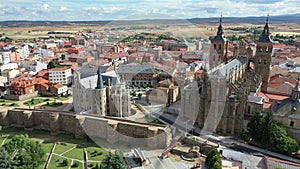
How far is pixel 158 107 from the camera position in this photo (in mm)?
41000

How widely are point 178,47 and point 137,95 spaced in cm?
5233

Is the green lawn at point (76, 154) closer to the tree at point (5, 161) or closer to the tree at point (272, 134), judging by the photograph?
the tree at point (5, 161)

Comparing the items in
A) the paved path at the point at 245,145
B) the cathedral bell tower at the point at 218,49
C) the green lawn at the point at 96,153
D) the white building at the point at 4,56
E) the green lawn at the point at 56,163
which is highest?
the cathedral bell tower at the point at 218,49

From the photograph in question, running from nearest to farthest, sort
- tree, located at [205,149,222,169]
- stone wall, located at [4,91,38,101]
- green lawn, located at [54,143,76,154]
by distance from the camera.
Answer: tree, located at [205,149,222,169]
green lawn, located at [54,143,76,154]
stone wall, located at [4,91,38,101]

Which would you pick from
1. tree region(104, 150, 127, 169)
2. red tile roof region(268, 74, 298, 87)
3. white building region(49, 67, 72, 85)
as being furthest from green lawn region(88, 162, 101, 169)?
white building region(49, 67, 72, 85)

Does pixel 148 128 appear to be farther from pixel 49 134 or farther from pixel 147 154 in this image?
pixel 49 134

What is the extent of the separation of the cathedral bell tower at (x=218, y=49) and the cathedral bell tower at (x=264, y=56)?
5.38 meters

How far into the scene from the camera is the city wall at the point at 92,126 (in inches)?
1159

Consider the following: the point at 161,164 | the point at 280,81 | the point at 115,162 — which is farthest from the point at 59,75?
the point at 280,81

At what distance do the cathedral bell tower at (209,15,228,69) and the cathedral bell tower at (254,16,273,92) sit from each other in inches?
212

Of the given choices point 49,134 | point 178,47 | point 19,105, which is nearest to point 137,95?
point 49,134

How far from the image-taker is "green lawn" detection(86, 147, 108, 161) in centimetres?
2750

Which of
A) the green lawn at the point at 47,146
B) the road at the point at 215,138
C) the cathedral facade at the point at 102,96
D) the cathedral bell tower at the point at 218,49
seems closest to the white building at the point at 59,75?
the cathedral facade at the point at 102,96

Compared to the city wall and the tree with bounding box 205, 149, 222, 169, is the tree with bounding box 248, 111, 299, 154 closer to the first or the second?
the tree with bounding box 205, 149, 222, 169
